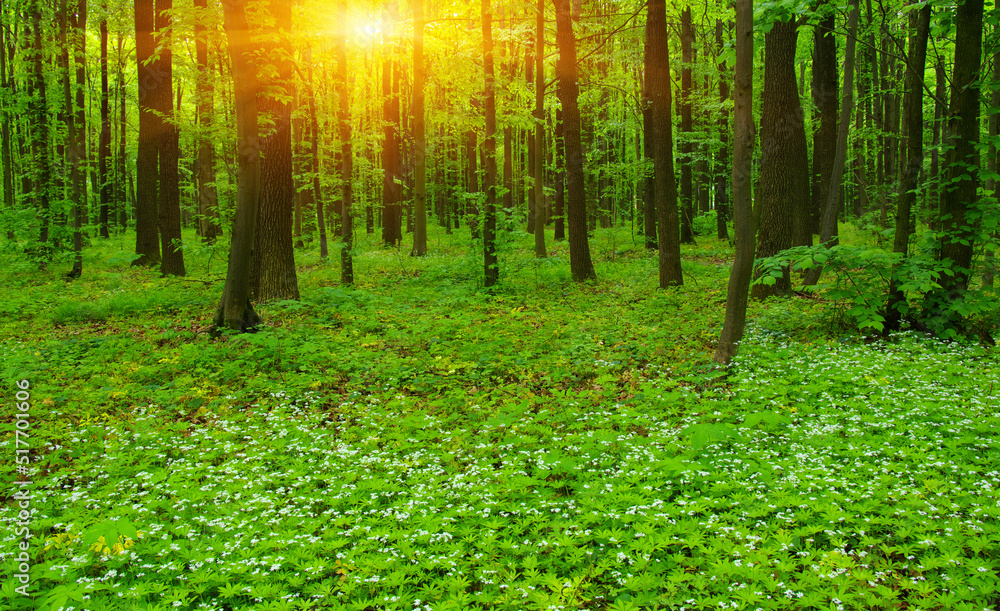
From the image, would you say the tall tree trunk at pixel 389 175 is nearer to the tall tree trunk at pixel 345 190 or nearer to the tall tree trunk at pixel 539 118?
the tall tree trunk at pixel 345 190

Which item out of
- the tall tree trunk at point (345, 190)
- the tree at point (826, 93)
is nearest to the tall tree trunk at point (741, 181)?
the tree at point (826, 93)

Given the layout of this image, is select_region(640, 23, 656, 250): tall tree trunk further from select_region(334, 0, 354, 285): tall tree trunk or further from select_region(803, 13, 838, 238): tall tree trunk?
select_region(334, 0, 354, 285): tall tree trunk

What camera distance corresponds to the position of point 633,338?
28.8ft

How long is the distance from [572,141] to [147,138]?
1250 cm

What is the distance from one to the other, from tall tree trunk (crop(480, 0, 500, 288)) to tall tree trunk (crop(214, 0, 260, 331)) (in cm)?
562

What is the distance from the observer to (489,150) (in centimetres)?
1273

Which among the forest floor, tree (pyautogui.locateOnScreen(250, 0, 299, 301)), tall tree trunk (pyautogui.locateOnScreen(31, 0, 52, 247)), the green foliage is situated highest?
tall tree trunk (pyautogui.locateOnScreen(31, 0, 52, 247))

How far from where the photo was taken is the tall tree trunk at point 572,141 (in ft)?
42.4

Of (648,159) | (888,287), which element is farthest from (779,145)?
(648,159)

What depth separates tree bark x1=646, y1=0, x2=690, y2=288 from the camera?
38.2ft

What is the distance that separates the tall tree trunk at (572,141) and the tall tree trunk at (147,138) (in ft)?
36.1

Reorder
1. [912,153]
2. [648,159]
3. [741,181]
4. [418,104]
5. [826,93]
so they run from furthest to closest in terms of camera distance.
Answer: [648,159], [418,104], [826,93], [912,153], [741,181]

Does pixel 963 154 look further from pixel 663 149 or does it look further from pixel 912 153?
pixel 663 149

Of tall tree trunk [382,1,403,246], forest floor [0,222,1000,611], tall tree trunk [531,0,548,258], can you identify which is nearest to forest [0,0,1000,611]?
forest floor [0,222,1000,611]
